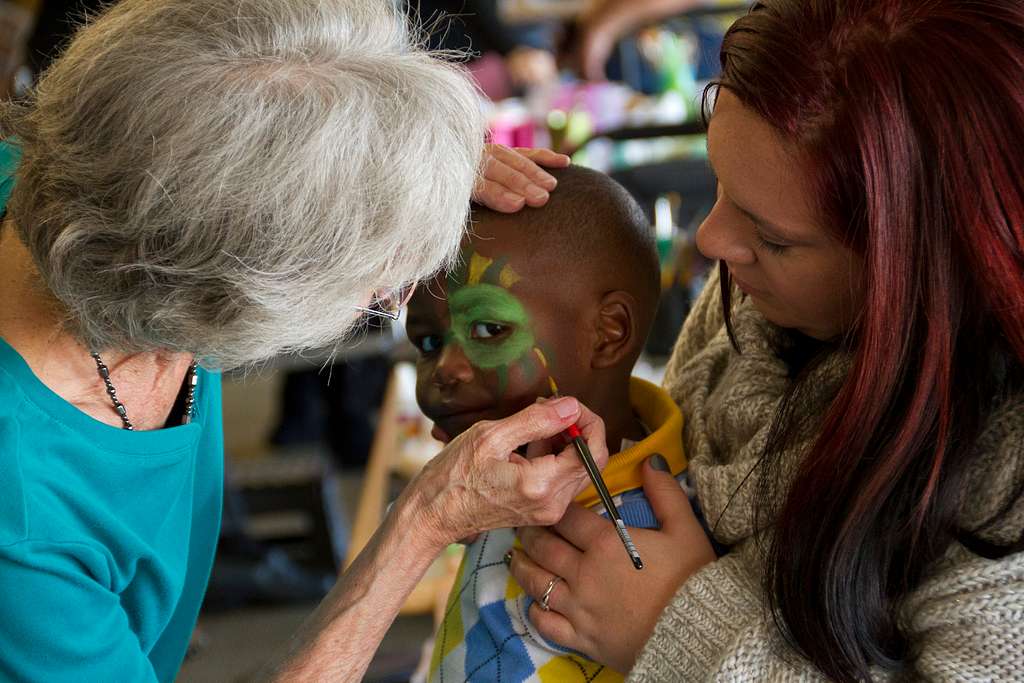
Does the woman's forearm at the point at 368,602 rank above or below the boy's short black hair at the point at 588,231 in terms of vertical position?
below

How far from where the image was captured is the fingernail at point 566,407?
4.37 ft

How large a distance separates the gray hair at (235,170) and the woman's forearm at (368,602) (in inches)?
11.2

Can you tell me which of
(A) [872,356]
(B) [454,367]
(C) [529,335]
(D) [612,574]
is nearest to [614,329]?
(C) [529,335]

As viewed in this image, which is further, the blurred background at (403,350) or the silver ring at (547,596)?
the blurred background at (403,350)

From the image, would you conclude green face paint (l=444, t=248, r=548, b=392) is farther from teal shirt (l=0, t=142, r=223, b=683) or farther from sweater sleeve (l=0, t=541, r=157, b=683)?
sweater sleeve (l=0, t=541, r=157, b=683)

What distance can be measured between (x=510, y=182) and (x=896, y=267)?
0.56 m

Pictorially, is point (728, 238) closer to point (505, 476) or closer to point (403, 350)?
point (505, 476)

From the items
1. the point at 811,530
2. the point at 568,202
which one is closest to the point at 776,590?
the point at 811,530

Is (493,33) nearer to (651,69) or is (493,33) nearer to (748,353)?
(651,69)

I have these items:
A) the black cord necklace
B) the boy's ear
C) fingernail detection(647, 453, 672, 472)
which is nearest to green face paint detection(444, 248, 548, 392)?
the boy's ear

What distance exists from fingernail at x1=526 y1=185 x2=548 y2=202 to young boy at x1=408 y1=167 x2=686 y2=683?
0.02m

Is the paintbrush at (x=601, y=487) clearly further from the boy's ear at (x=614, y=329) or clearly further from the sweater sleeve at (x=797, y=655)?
the boy's ear at (x=614, y=329)

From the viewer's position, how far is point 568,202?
1.50 metres

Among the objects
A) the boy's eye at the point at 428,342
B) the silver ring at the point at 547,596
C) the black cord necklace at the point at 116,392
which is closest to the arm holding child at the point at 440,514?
the silver ring at the point at 547,596
